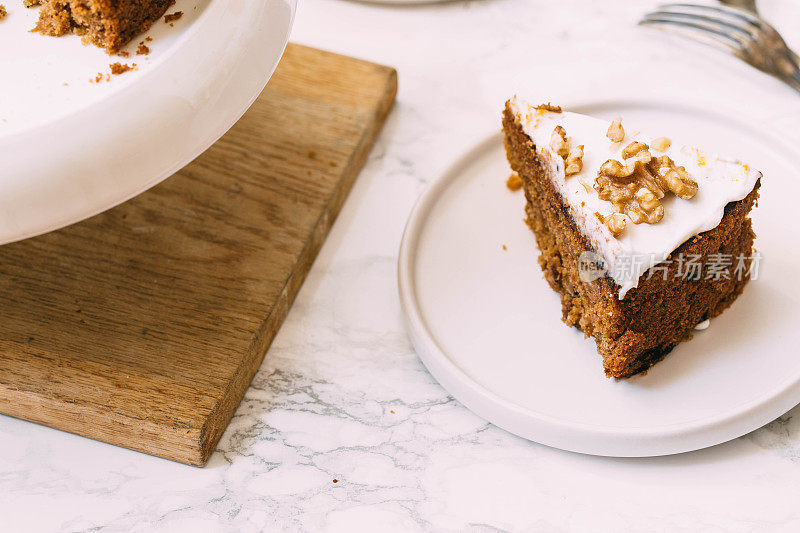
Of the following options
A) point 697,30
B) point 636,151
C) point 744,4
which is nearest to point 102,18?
point 636,151

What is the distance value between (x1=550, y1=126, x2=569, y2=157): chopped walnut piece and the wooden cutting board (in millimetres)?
473

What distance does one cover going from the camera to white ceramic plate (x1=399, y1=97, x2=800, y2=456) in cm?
137

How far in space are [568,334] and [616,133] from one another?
1.15 feet

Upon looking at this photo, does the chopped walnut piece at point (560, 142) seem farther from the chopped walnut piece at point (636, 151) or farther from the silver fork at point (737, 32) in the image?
the silver fork at point (737, 32)

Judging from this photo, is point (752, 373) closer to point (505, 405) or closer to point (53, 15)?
point (505, 405)

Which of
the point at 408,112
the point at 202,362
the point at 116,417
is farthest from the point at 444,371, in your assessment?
the point at 408,112

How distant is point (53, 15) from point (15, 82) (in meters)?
0.14

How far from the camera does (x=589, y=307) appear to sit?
4.80ft

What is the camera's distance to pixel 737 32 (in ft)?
6.51

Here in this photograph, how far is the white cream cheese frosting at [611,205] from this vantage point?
133 cm

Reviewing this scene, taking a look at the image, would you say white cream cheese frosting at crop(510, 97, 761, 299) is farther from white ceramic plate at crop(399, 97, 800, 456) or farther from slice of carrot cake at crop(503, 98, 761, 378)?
white ceramic plate at crop(399, 97, 800, 456)

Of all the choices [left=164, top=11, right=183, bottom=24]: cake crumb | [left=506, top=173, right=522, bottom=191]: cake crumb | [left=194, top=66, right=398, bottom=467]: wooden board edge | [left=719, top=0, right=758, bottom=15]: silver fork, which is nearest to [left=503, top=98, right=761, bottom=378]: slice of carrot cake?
[left=506, top=173, right=522, bottom=191]: cake crumb

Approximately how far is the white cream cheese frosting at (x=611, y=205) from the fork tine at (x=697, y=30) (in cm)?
68

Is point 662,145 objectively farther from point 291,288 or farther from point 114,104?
point 114,104
